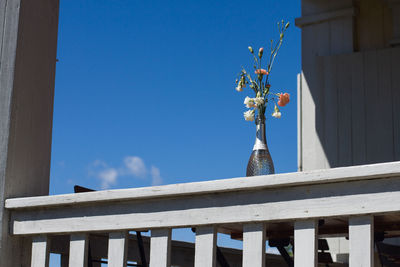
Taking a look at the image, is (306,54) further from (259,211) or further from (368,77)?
(259,211)

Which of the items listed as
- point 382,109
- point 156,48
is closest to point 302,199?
point 382,109

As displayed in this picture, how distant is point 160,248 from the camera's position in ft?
8.34

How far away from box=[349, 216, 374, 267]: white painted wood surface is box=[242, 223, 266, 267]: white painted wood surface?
0.32 metres

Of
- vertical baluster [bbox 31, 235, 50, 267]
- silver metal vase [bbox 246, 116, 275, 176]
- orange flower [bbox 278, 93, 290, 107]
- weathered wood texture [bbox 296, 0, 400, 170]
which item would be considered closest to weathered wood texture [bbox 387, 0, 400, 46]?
weathered wood texture [bbox 296, 0, 400, 170]

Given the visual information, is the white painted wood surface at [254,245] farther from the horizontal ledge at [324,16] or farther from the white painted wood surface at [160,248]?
the horizontal ledge at [324,16]

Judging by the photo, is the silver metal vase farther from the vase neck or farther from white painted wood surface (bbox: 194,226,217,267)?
white painted wood surface (bbox: 194,226,217,267)

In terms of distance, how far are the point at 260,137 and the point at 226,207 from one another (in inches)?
37.5

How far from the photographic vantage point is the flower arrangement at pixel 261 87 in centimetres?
344

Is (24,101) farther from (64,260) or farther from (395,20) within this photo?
(395,20)

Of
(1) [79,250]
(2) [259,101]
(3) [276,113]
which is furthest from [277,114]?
(1) [79,250]

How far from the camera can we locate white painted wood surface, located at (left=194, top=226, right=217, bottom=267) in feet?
7.91

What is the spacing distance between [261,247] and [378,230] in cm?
78

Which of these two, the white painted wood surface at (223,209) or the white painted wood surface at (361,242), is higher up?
the white painted wood surface at (223,209)

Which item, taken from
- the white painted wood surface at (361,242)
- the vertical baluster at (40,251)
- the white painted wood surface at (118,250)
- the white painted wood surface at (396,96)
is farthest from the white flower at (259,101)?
the white painted wood surface at (396,96)
